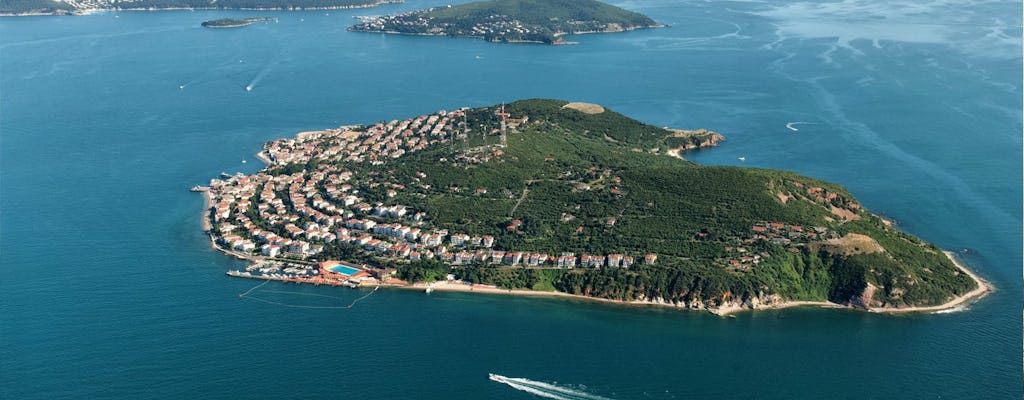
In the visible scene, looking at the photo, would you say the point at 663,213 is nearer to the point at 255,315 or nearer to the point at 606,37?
the point at 255,315

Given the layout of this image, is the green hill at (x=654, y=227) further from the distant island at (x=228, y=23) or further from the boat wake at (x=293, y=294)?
the distant island at (x=228, y=23)

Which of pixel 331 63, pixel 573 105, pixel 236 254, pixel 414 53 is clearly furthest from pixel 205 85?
pixel 236 254

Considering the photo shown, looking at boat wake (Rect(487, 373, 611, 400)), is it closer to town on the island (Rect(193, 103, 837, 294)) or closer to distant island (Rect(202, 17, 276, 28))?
town on the island (Rect(193, 103, 837, 294))

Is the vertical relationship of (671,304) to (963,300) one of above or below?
below

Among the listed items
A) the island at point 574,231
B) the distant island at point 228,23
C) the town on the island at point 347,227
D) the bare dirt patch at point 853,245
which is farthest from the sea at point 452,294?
the distant island at point 228,23

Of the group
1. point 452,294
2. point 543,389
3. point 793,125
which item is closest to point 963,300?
point 543,389

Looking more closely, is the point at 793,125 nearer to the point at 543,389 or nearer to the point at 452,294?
the point at 452,294
